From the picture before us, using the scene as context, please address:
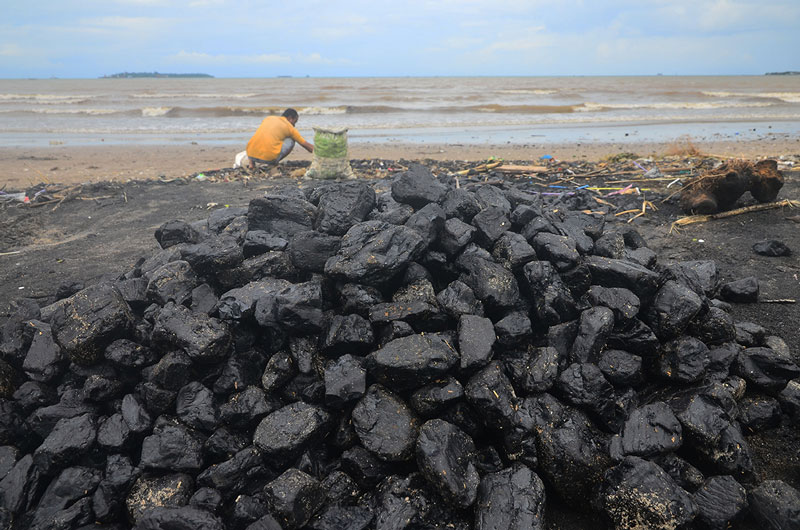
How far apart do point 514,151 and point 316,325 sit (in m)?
14.6

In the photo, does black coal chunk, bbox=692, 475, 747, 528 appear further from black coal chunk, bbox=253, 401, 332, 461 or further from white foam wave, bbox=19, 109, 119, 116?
white foam wave, bbox=19, 109, 119, 116

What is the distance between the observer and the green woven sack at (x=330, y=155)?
35.1 feet

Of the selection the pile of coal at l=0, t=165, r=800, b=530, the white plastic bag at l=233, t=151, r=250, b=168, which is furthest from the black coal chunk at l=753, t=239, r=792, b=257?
the white plastic bag at l=233, t=151, r=250, b=168

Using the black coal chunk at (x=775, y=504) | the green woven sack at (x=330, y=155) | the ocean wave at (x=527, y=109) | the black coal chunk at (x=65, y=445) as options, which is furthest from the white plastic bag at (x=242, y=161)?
the ocean wave at (x=527, y=109)

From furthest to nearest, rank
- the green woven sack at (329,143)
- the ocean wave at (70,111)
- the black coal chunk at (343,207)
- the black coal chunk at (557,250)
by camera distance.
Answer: the ocean wave at (70,111) → the green woven sack at (329,143) → the black coal chunk at (343,207) → the black coal chunk at (557,250)

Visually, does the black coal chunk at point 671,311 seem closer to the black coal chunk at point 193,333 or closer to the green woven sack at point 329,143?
the black coal chunk at point 193,333

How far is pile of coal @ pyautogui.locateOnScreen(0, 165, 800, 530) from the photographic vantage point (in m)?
3.03

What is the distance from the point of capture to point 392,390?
137 inches

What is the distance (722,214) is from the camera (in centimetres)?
746

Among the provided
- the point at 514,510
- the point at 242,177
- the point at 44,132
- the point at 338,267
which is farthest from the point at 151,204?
the point at 44,132

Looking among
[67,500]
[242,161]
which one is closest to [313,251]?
[67,500]

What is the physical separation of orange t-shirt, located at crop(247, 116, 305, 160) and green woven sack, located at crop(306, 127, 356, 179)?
1.35 m

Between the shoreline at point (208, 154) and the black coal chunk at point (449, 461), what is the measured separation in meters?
10.5

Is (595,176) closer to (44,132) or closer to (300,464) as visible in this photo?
(300,464)
